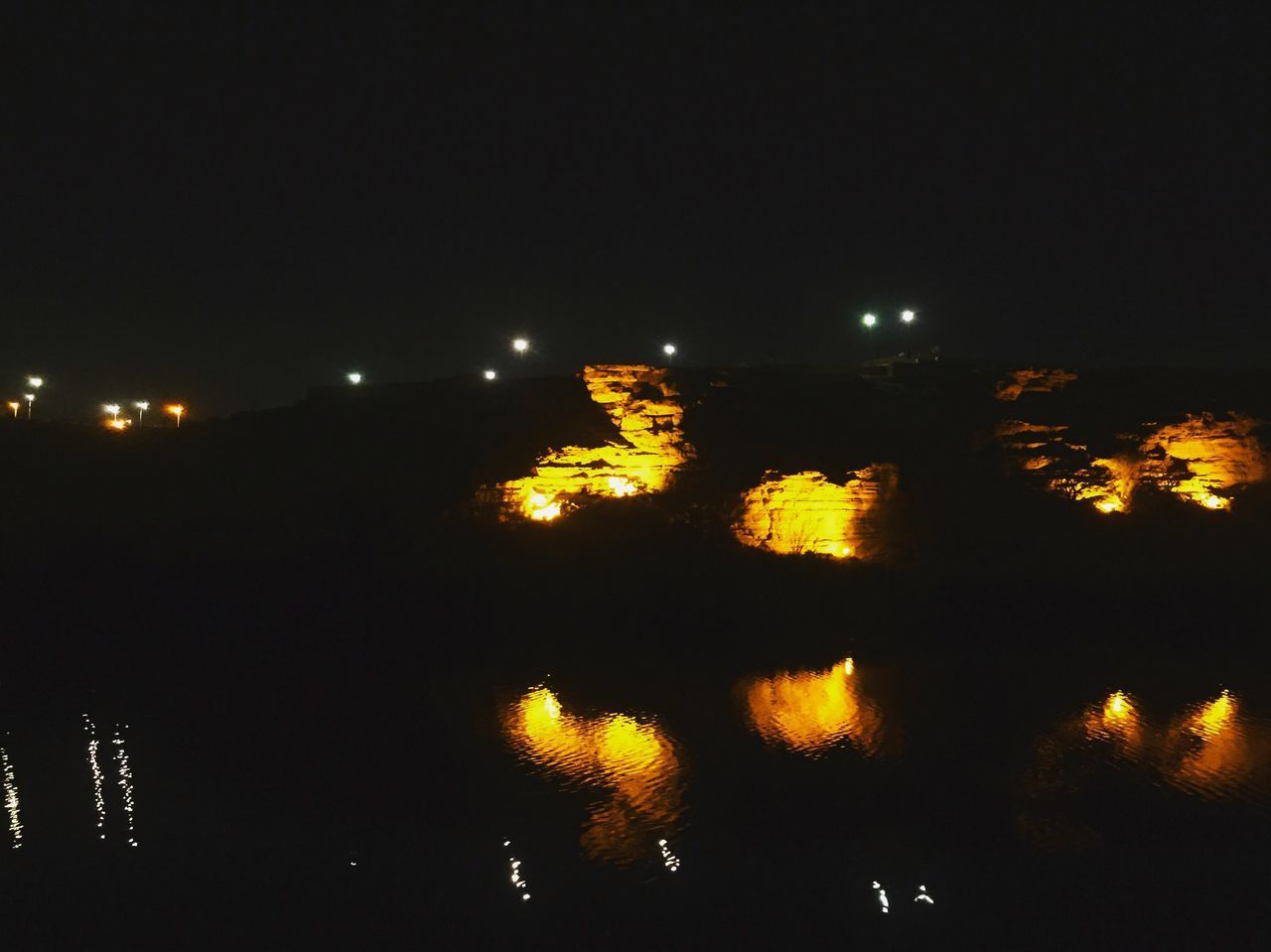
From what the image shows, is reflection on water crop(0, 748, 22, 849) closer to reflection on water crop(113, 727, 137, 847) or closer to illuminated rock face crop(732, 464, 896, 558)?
reflection on water crop(113, 727, 137, 847)

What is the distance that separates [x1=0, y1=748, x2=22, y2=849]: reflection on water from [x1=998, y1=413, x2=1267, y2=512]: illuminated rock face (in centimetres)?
3373

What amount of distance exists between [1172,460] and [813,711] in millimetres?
24719

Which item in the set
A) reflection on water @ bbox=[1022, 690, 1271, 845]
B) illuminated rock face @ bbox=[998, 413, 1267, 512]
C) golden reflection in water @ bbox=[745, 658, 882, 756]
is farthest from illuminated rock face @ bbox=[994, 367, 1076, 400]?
reflection on water @ bbox=[1022, 690, 1271, 845]

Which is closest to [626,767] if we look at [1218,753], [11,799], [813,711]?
[813,711]

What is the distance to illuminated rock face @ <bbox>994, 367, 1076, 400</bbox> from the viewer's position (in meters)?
38.2

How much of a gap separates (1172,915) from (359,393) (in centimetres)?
3425

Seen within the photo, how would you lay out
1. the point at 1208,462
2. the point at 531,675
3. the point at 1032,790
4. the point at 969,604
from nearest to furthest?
the point at 1032,790 < the point at 531,675 < the point at 969,604 < the point at 1208,462

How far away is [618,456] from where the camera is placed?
108 feet

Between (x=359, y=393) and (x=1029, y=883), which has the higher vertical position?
(x=359, y=393)

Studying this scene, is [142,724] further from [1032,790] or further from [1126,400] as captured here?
[1126,400]

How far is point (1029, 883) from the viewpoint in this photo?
1137 cm

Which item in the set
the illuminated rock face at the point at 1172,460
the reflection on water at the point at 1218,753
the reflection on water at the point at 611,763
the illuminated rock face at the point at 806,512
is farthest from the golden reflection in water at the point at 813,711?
the illuminated rock face at the point at 1172,460

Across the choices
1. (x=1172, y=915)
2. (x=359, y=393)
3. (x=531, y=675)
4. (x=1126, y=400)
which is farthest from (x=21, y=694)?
(x=1126, y=400)

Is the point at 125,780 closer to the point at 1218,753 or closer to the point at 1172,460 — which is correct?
the point at 1218,753
